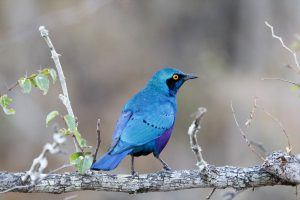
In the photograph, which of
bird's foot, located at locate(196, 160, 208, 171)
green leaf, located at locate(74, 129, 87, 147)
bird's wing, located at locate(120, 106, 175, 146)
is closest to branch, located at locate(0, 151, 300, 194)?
bird's foot, located at locate(196, 160, 208, 171)

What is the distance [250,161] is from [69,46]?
4.04 m

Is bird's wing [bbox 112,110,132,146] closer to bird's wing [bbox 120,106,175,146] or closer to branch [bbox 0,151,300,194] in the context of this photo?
bird's wing [bbox 120,106,175,146]

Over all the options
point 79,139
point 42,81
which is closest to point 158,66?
point 42,81

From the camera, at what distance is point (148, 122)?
6020 millimetres

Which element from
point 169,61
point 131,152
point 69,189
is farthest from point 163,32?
point 69,189

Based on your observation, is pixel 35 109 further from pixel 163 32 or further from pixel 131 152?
pixel 131 152

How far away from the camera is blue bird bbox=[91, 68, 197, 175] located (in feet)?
18.3

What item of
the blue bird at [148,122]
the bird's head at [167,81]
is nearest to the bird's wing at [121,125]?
the blue bird at [148,122]

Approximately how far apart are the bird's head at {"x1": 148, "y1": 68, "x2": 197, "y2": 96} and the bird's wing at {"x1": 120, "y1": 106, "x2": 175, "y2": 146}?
350 millimetres

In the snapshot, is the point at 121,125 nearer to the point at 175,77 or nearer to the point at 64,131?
the point at 175,77

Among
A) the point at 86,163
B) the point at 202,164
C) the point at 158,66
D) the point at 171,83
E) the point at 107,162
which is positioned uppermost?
the point at 158,66

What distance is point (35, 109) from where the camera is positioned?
467 inches

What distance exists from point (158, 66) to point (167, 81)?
6.75 meters

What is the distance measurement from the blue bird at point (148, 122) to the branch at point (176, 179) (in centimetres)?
26
